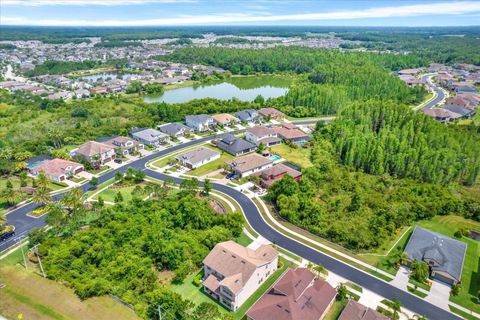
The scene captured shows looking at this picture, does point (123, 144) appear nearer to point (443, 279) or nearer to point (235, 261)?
point (235, 261)

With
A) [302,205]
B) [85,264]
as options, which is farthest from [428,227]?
[85,264]

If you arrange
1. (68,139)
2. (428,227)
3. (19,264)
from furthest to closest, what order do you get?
(68,139) < (428,227) < (19,264)

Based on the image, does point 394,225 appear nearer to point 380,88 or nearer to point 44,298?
point 44,298

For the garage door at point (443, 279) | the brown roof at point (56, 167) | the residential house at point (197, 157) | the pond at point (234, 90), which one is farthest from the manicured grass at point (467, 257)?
the pond at point (234, 90)

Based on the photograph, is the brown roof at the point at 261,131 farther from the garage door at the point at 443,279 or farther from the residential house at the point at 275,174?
the garage door at the point at 443,279

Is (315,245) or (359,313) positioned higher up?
(359,313)

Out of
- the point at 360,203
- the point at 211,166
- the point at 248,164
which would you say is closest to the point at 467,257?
the point at 360,203
